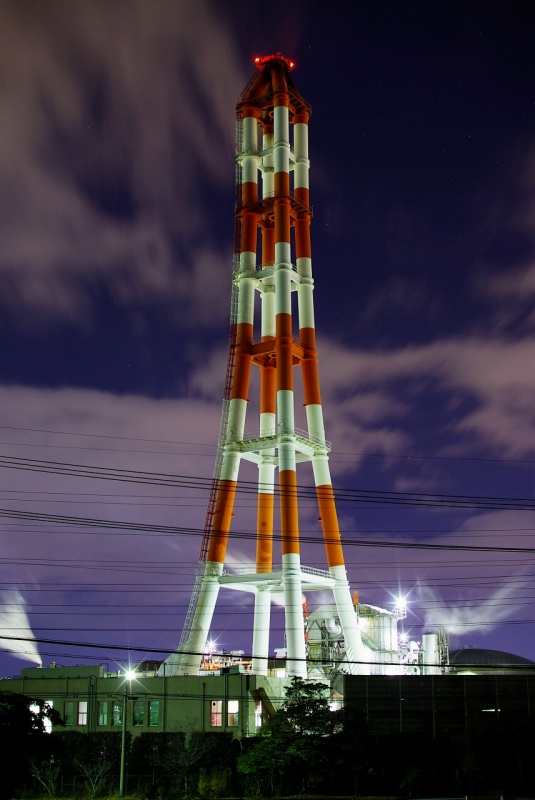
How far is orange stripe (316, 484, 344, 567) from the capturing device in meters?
65.8

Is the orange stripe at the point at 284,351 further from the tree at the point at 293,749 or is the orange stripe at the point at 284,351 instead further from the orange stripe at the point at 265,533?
the tree at the point at 293,749

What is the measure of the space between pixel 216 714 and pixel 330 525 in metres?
14.8

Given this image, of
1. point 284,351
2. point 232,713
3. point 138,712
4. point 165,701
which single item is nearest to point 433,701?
point 232,713

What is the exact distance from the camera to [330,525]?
65875mm

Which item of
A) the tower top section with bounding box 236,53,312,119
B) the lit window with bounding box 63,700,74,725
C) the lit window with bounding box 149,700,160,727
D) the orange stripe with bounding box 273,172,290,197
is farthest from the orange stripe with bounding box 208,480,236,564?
the tower top section with bounding box 236,53,312,119

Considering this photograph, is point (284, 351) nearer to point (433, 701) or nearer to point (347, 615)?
point (347, 615)

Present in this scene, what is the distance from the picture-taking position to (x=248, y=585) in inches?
2643

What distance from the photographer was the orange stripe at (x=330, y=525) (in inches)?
2589

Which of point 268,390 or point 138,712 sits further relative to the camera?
point 268,390

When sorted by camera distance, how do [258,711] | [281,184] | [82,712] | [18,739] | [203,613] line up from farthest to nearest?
1. [281,184]
2. [82,712]
3. [203,613]
4. [258,711]
5. [18,739]

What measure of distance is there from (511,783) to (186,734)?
66.4ft

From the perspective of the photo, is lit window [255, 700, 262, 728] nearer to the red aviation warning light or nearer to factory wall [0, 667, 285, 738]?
factory wall [0, 667, 285, 738]

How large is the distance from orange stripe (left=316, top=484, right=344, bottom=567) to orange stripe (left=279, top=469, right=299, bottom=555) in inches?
134

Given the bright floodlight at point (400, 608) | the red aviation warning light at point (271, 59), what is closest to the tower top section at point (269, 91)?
the red aviation warning light at point (271, 59)
